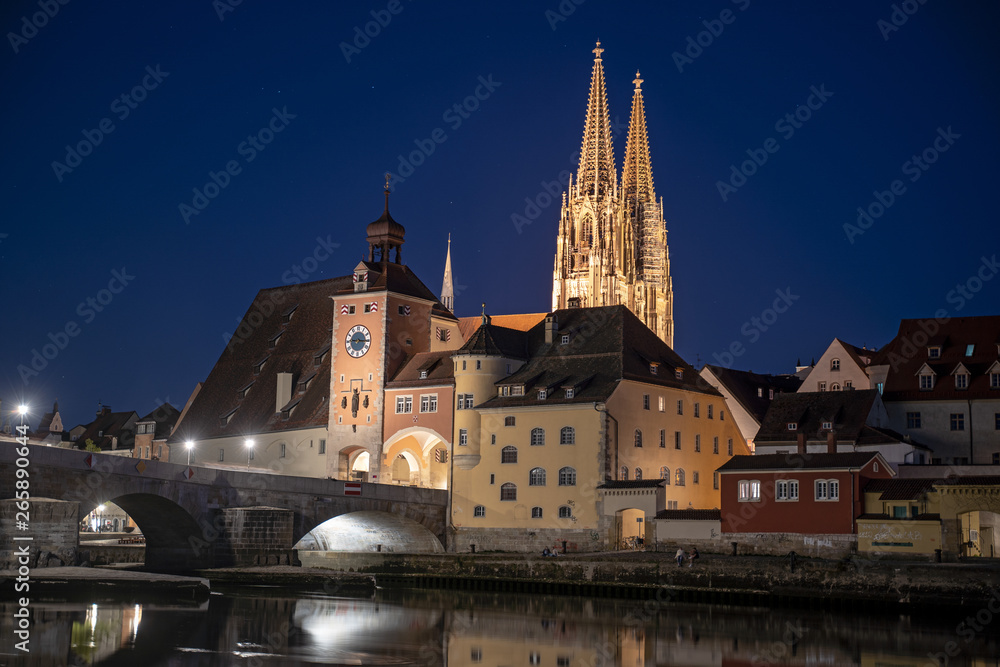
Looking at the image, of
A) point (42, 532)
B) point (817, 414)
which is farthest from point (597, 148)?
point (42, 532)

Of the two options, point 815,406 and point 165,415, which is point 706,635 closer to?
point 815,406

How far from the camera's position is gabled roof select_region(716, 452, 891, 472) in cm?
5556

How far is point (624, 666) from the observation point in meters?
34.3

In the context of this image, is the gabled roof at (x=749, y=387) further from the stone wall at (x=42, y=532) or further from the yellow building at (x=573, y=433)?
the stone wall at (x=42, y=532)

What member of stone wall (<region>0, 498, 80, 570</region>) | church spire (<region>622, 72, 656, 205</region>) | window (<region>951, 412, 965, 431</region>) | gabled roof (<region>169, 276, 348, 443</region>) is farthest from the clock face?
church spire (<region>622, 72, 656, 205</region>)

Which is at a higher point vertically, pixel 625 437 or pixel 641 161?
pixel 641 161

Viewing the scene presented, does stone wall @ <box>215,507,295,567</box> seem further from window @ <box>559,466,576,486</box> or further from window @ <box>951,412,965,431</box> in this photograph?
window @ <box>951,412,965,431</box>

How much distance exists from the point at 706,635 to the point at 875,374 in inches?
1356

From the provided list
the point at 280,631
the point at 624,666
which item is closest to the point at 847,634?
the point at 624,666

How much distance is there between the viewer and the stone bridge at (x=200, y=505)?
46.4 metres

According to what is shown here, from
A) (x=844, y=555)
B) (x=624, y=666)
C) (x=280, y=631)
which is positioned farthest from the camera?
(x=844, y=555)

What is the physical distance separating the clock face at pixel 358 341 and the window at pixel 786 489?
2798 centimetres

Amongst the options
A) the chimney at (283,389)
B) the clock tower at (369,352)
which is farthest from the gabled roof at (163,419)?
the clock tower at (369,352)

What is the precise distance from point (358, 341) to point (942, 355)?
1285 inches
